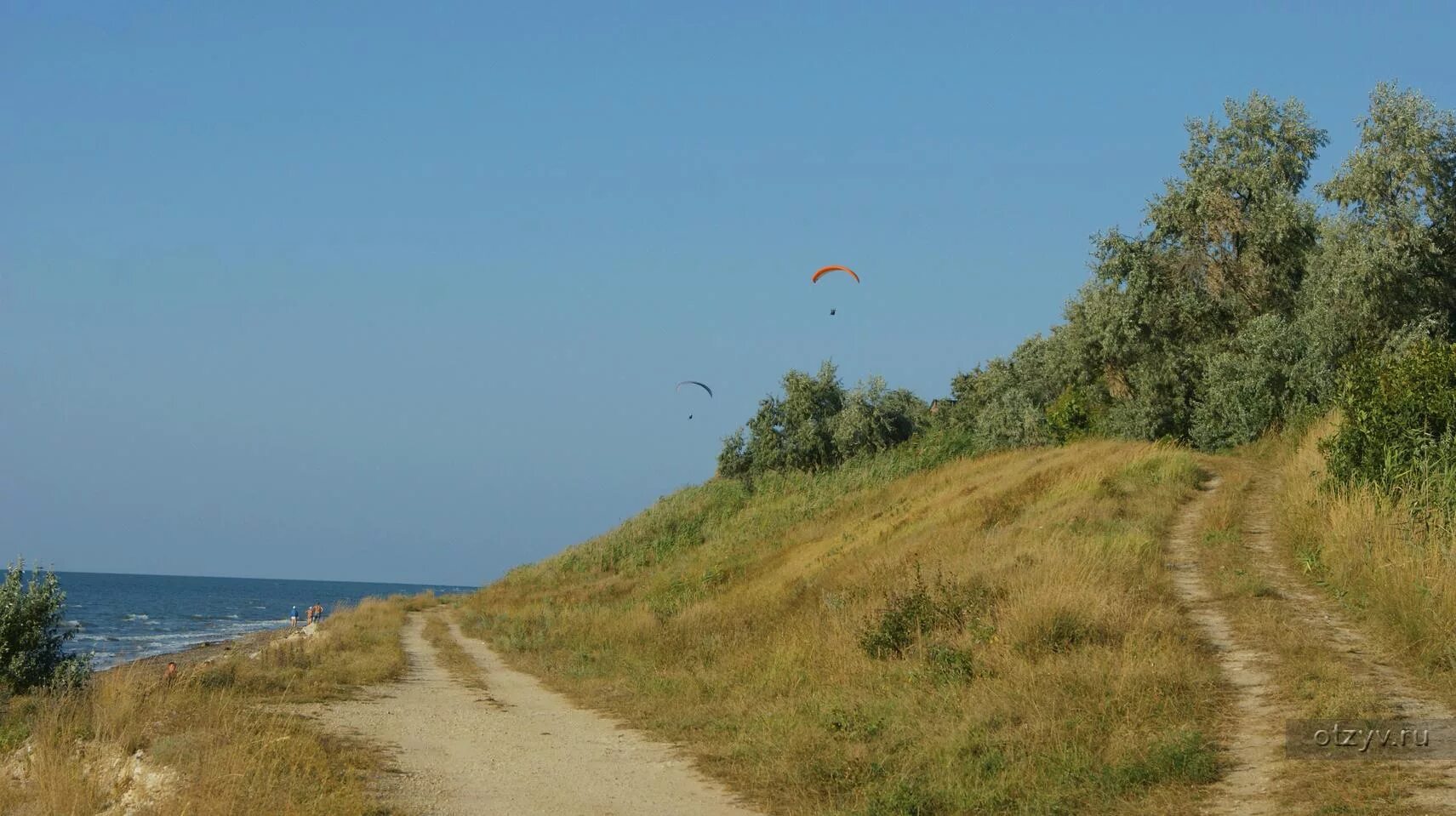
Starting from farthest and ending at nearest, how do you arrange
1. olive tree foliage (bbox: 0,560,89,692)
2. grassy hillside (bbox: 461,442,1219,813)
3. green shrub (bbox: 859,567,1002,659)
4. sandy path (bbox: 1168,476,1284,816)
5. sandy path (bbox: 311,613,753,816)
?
olive tree foliage (bbox: 0,560,89,692) < green shrub (bbox: 859,567,1002,659) < sandy path (bbox: 311,613,753,816) < grassy hillside (bbox: 461,442,1219,813) < sandy path (bbox: 1168,476,1284,816)

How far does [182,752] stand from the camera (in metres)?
11.0

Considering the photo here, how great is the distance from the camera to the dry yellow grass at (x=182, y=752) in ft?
31.7

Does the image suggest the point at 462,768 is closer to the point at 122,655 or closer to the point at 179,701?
the point at 179,701

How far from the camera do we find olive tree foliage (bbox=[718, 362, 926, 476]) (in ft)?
156

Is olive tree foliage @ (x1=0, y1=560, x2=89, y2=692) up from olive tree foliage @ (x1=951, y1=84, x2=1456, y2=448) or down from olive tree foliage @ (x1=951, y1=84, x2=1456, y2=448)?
down

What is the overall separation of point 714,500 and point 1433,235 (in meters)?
28.6

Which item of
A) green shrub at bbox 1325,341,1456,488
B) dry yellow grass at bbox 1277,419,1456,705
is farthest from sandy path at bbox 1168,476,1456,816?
green shrub at bbox 1325,341,1456,488

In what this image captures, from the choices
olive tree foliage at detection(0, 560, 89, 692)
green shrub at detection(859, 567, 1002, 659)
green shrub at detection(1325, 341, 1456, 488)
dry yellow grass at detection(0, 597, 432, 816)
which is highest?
green shrub at detection(1325, 341, 1456, 488)

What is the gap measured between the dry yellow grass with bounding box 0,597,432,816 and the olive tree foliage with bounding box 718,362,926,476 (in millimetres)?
32749

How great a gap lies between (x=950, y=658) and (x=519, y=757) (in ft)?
16.0

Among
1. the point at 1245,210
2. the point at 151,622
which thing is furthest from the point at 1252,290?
the point at 151,622

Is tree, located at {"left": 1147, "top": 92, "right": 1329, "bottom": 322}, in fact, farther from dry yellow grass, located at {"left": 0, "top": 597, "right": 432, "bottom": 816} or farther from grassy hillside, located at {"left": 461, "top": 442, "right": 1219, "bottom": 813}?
dry yellow grass, located at {"left": 0, "top": 597, "right": 432, "bottom": 816}

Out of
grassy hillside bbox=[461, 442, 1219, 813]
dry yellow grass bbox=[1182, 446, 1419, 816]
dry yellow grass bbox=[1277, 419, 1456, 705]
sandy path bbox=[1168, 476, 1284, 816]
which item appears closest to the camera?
dry yellow grass bbox=[1182, 446, 1419, 816]

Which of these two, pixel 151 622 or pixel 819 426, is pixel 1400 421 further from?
pixel 151 622
